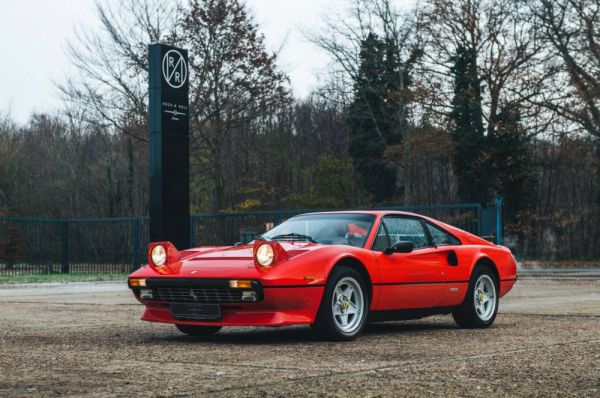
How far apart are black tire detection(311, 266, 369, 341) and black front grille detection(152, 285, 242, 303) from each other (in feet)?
2.46

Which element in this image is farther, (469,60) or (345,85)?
(345,85)

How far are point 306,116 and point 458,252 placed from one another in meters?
59.3

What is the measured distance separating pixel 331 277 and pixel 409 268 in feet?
4.08

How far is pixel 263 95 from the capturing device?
135 feet

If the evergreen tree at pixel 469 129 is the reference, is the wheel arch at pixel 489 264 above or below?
below

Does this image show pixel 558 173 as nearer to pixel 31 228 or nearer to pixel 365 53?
pixel 365 53

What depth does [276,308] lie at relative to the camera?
8.38 m

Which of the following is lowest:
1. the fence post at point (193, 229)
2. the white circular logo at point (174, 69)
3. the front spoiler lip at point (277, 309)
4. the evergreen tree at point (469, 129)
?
the front spoiler lip at point (277, 309)

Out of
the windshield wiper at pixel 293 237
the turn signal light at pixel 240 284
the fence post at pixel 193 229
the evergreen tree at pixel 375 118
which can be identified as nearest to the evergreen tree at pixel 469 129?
the evergreen tree at pixel 375 118

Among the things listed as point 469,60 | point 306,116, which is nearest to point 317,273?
point 469,60

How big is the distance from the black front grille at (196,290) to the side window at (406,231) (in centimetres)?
200

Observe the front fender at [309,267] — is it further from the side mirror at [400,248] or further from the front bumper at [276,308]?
the side mirror at [400,248]

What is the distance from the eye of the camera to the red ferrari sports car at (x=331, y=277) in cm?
841

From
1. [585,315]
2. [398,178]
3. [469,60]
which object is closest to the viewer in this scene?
[585,315]
